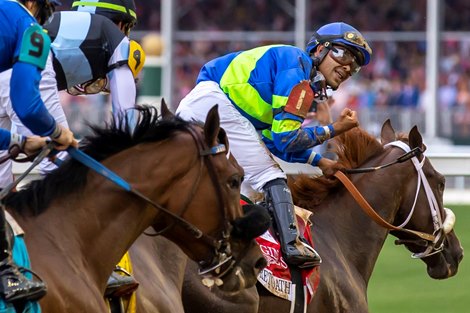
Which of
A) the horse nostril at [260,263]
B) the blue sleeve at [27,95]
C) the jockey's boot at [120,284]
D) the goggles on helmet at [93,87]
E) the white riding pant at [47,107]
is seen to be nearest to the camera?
the blue sleeve at [27,95]

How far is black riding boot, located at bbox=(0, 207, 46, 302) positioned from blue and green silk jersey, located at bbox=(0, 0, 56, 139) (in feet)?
1.38

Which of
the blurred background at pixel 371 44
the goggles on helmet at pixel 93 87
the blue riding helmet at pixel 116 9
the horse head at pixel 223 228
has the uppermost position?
the blue riding helmet at pixel 116 9

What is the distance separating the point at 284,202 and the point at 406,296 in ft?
12.0

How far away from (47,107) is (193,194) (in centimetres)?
118

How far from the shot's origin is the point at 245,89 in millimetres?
6121

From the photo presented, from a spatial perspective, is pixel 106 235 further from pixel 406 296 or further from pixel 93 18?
pixel 406 296

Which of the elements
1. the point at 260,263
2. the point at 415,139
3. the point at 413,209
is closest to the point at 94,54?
the point at 260,263

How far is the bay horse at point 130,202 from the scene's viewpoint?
4.36 metres

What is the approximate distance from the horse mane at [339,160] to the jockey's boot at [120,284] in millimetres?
2058

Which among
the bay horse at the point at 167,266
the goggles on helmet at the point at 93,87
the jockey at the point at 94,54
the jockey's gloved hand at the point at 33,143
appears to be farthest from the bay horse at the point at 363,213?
the jockey's gloved hand at the point at 33,143

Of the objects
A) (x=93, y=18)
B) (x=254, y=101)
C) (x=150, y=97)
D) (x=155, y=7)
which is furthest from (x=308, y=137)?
(x=155, y=7)

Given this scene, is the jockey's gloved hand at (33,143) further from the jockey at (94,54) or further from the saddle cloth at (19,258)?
the jockey at (94,54)

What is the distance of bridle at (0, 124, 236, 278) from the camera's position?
14.5 ft

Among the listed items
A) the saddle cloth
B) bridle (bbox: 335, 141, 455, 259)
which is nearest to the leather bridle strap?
bridle (bbox: 335, 141, 455, 259)
